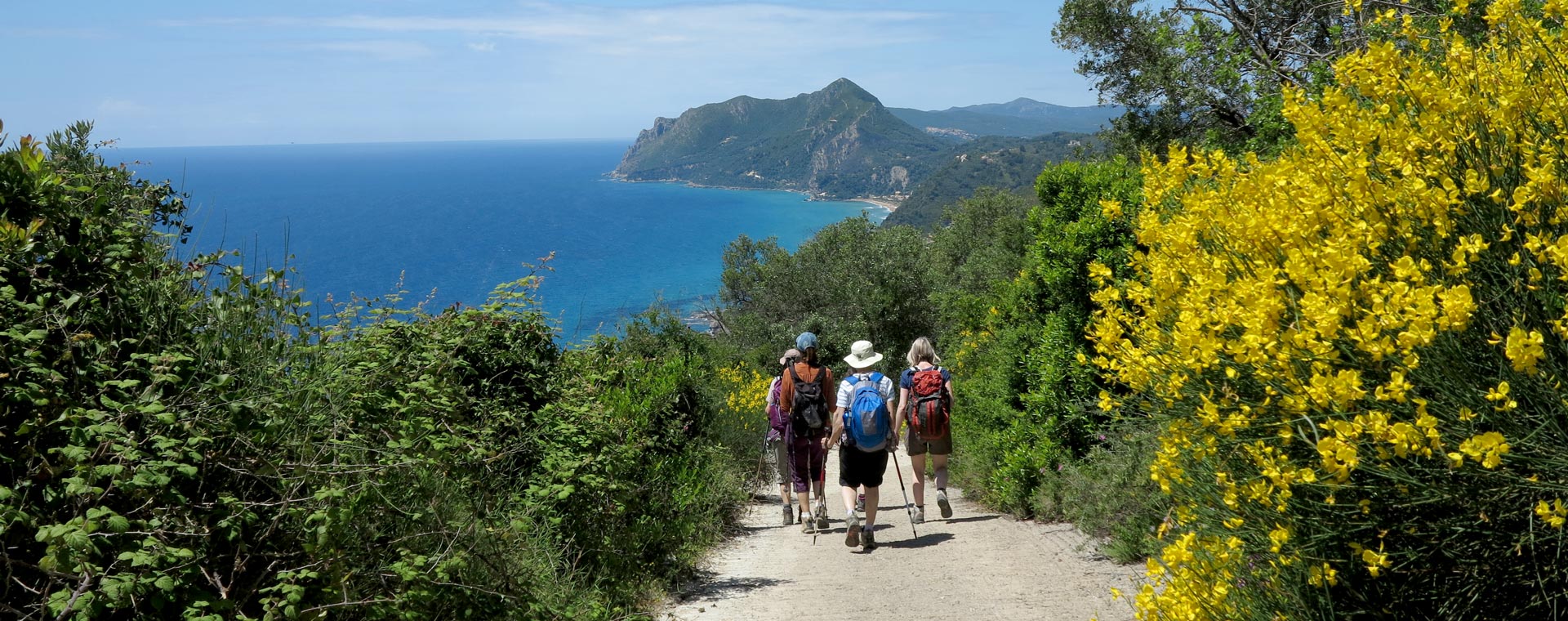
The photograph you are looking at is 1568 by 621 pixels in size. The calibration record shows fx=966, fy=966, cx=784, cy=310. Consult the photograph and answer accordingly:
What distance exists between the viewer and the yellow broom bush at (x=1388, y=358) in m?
2.36

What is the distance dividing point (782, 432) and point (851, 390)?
1533 millimetres

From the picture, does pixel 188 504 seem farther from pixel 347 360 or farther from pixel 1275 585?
pixel 1275 585

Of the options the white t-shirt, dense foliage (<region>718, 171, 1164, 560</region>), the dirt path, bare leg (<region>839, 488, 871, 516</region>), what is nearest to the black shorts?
bare leg (<region>839, 488, 871, 516</region>)

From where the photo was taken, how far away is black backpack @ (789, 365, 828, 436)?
8.38 metres

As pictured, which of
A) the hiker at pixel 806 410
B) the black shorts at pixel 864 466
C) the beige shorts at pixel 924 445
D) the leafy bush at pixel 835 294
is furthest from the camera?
the leafy bush at pixel 835 294

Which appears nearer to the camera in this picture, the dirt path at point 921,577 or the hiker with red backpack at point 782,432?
the dirt path at point 921,577

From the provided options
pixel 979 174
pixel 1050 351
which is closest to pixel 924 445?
pixel 1050 351

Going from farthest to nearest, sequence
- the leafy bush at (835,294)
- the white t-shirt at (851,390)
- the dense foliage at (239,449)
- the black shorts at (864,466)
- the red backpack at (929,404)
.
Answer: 1. the leafy bush at (835,294)
2. the red backpack at (929,404)
3. the white t-shirt at (851,390)
4. the black shorts at (864,466)
5. the dense foliage at (239,449)

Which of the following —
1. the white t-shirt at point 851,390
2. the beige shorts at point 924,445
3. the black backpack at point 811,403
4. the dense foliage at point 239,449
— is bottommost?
the beige shorts at point 924,445

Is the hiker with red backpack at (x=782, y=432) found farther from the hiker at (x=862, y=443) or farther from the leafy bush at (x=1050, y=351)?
the leafy bush at (x=1050, y=351)

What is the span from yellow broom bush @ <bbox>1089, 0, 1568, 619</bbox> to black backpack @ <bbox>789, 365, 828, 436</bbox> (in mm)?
4911

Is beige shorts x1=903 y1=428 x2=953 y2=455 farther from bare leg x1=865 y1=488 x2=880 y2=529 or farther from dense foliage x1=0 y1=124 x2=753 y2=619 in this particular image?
dense foliage x1=0 y1=124 x2=753 y2=619

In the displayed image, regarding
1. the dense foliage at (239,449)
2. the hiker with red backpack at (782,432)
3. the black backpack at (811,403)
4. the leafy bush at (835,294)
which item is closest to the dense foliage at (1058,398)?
the black backpack at (811,403)

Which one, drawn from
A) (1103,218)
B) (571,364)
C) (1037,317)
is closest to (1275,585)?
(571,364)
